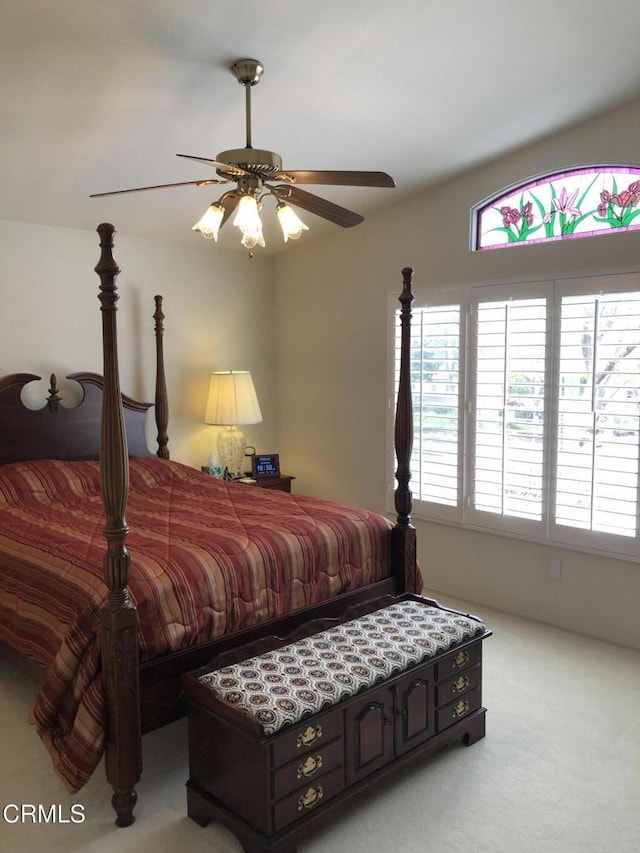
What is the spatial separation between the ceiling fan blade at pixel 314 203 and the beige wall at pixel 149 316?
7.06 ft

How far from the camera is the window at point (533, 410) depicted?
362cm

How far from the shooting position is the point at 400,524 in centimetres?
342

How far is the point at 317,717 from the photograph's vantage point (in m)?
2.21

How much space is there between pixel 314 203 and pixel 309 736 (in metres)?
2.03

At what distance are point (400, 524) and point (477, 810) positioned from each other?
133 cm

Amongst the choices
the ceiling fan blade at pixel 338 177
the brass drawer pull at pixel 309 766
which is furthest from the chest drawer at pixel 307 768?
the ceiling fan blade at pixel 338 177

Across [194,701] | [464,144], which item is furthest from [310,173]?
[194,701]

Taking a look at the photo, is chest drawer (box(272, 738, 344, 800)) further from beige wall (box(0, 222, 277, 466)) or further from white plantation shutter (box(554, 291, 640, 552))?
beige wall (box(0, 222, 277, 466))

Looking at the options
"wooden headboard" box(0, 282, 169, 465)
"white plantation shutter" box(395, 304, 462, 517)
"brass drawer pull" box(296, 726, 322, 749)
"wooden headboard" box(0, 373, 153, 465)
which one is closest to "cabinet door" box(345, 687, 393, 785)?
"brass drawer pull" box(296, 726, 322, 749)

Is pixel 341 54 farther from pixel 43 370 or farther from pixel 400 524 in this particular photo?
pixel 43 370

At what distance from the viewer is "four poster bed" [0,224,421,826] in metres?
2.32

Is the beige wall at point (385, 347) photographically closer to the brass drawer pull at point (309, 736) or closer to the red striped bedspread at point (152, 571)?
the red striped bedspread at point (152, 571)

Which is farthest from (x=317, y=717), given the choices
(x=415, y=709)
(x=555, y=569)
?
(x=555, y=569)

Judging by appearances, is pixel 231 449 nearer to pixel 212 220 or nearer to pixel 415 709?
pixel 212 220
